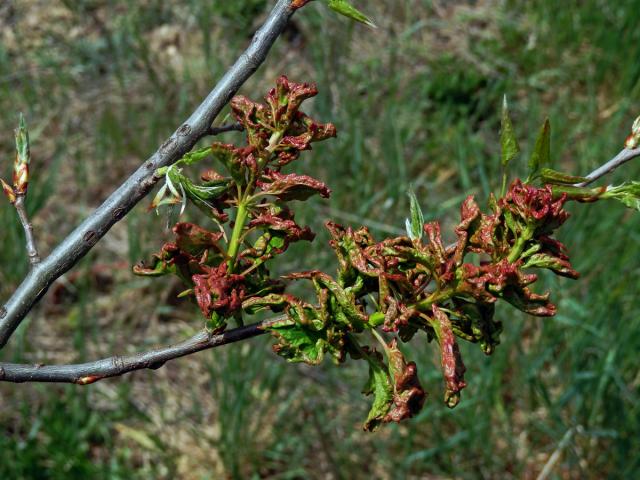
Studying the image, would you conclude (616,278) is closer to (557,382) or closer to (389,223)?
(557,382)

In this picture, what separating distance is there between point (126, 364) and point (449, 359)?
34cm

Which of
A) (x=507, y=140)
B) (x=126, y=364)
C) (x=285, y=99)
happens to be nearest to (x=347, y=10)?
(x=285, y=99)

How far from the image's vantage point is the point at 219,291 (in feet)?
2.59

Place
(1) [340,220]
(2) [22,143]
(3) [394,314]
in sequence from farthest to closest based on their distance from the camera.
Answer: (1) [340,220] < (2) [22,143] < (3) [394,314]

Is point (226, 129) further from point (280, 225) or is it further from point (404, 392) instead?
Result: point (404, 392)

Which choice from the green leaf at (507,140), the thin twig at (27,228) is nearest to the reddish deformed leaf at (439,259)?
the green leaf at (507,140)

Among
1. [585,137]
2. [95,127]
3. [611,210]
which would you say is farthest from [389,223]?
[95,127]

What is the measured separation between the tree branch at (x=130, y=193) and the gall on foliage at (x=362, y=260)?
3 centimetres

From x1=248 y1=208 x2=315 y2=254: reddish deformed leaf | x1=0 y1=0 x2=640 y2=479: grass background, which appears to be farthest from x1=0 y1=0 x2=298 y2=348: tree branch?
x1=0 y1=0 x2=640 y2=479: grass background

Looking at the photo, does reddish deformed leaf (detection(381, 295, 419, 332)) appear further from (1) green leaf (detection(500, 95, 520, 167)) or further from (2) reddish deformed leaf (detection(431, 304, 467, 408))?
(1) green leaf (detection(500, 95, 520, 167))

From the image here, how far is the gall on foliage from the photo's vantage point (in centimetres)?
79

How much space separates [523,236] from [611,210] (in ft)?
7.66

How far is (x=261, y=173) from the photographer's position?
0.83m

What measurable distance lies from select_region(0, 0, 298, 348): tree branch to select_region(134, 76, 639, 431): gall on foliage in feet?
0.10
